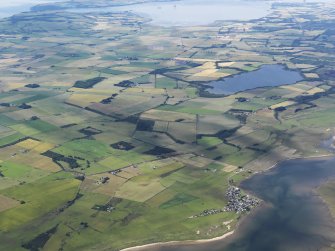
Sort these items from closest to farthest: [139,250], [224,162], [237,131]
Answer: [139,250] → [224,162] → [237,131]

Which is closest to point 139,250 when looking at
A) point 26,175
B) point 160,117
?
point 26,175

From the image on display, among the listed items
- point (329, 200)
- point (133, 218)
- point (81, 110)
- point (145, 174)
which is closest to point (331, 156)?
point (329, 200)

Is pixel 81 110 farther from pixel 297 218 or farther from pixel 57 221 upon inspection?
pixel 297 218

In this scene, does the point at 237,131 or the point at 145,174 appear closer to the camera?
the point at 145,174

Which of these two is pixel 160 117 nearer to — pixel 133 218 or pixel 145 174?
pixel 145 174

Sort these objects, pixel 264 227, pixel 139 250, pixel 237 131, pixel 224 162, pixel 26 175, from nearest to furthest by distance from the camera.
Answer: pixel 139 250
pixel 264 227
pixel 26 175
pixel 224 162
pixel 237 131

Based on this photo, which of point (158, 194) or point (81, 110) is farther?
point (81, 110)

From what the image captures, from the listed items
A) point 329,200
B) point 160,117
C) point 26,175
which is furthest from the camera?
point 160,117

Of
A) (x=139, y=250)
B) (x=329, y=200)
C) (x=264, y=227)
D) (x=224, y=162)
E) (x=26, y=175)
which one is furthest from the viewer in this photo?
(x=224, y=162)
